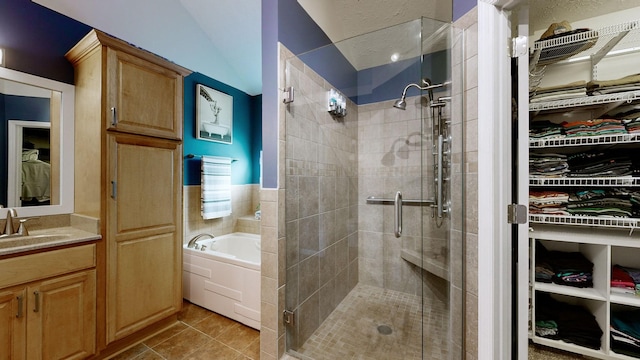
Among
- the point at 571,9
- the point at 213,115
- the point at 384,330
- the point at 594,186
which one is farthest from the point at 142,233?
the point at 571,9

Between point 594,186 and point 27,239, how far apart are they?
360 cm

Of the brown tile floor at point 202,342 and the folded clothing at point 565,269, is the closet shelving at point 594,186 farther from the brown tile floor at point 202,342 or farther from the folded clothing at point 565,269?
the brown tile floor at point 202,342

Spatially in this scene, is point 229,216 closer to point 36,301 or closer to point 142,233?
point 142,233

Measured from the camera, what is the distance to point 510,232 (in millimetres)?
1093

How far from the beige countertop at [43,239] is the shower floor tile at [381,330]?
5.35 feet

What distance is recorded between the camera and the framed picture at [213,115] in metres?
2.84

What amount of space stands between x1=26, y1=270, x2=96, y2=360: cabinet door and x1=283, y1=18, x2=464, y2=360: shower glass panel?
1298 mm

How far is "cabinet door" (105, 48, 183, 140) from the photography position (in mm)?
1653

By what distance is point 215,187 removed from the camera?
9.36ft

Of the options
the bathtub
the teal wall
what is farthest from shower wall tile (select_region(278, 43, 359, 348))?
the teal wall

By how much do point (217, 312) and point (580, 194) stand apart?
2.95m

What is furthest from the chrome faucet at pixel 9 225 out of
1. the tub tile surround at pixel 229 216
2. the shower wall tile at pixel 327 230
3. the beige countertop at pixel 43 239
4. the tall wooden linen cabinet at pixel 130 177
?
the shower wall tile at pixel 327 230

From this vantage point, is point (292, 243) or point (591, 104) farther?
point (292, 243)

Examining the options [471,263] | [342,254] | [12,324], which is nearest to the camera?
[471,263]
